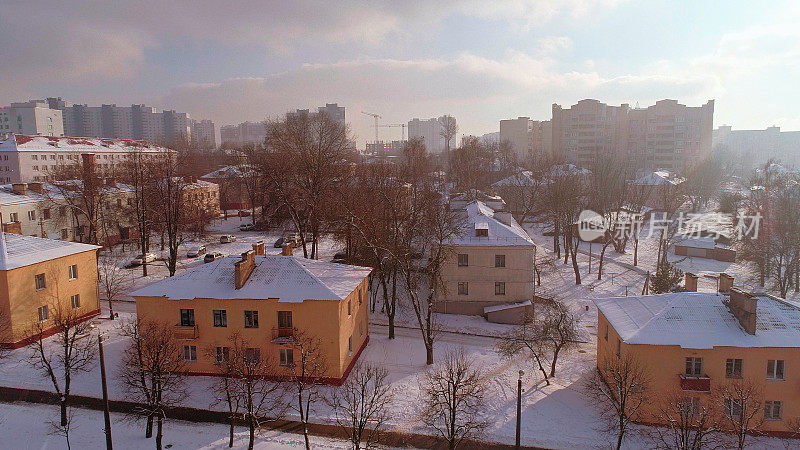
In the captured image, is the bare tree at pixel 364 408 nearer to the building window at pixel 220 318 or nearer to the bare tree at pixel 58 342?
the building window at pixel 220 318

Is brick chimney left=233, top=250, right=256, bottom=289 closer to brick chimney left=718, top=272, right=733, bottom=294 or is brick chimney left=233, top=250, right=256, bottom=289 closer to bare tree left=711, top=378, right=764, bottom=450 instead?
bare tree left=711, top=378, right=764, bottom=450

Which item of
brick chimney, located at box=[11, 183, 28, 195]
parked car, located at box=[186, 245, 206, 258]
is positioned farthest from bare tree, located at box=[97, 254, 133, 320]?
brick chimney, located at box=[11, 183, 28, 195]

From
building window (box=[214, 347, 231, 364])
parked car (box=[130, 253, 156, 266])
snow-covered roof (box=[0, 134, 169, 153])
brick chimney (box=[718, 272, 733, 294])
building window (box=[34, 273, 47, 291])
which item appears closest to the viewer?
brick chimney (box=[718, 272, 733, 294])

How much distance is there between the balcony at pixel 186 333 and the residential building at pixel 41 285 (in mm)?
8687

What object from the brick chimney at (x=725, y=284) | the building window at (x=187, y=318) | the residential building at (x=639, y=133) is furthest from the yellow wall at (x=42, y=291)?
the residential building at (x=639, y=133)

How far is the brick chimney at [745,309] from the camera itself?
2217 cm

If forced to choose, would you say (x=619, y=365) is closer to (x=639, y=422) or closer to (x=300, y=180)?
(x=639, y=422)

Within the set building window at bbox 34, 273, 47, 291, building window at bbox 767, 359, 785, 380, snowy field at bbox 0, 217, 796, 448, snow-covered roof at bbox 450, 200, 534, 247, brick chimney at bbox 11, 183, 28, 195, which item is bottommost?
snowy field at bbox 0, 217, 796, 448

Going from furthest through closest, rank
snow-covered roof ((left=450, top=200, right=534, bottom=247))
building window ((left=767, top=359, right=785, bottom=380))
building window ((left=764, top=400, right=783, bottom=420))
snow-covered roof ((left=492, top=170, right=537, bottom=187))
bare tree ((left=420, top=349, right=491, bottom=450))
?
1. snow-covered roof ((left=492, top=170, right=537, bottom=187))
2. snow-covered roof ((left=450, top=200, right=534, bottom=247))
3. building window ((left=764, top=400, right=783, bottom=420))
4. building window ((left=767, top=359, right=785, bottom=380))
5. bare tree ((left=420, top=349, right=491, bottom=450))

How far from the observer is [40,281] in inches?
1212

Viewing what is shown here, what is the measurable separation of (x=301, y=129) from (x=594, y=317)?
34.8 m

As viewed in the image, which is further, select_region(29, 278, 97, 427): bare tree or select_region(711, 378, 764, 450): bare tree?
select_region(29, 278, 97, 427): bare tree

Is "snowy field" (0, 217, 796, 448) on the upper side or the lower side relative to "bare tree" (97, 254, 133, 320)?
lower

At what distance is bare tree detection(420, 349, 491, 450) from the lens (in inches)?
796
